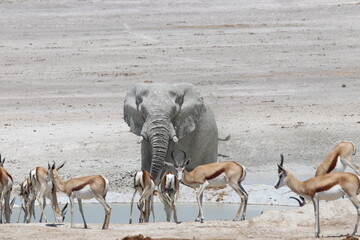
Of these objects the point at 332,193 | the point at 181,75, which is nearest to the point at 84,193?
the point at 332,193

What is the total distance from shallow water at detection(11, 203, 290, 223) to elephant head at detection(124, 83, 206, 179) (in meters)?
0.92

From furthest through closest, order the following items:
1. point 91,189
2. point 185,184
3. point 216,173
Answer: point 185,184 → point 216,173 → point 91,189

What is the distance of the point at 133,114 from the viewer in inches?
728

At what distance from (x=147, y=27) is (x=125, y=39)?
12.9 ft

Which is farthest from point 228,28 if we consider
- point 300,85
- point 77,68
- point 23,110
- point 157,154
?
point 157,154

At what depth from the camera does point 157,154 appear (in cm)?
1723

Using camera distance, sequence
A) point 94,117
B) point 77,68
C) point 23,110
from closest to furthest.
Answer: point 94,117 → point 23,110 → point 77,68

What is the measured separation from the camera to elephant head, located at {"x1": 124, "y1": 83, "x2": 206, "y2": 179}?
57.1 feet

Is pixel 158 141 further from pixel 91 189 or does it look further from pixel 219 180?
pixel 91 189

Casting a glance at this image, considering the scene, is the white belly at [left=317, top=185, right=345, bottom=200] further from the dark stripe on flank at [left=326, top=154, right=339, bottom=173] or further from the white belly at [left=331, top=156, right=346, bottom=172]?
the white belly at [left=331, top=156, right=346, bottom=172]

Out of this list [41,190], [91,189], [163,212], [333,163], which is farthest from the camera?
[163,212]

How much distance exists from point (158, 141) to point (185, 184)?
2.45m

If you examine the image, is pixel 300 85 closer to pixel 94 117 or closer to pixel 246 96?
pixel 246 96

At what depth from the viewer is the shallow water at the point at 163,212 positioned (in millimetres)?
16812
